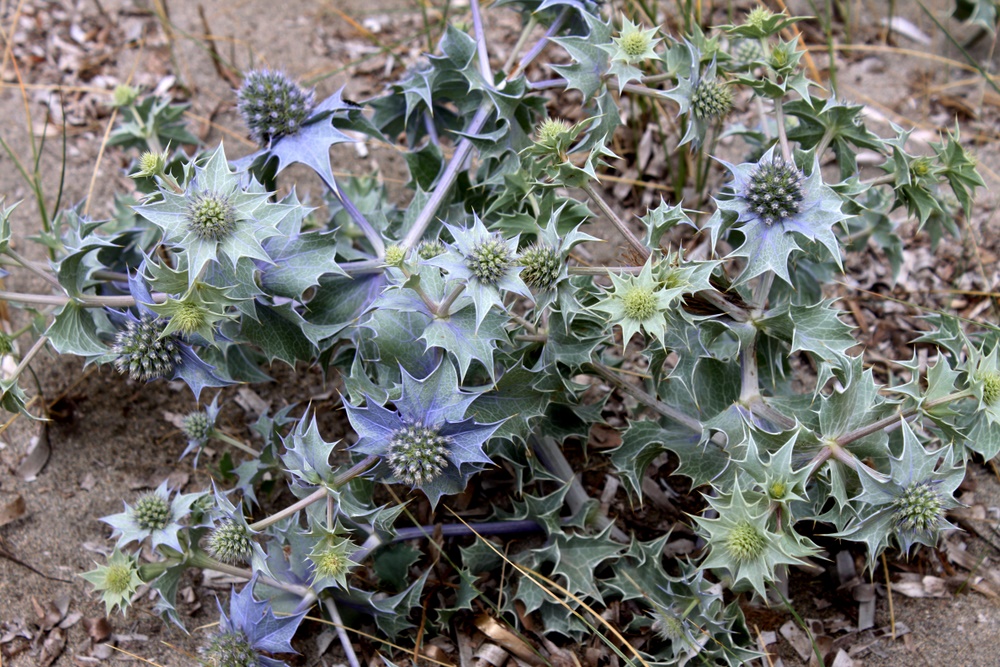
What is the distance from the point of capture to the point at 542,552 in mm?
2488

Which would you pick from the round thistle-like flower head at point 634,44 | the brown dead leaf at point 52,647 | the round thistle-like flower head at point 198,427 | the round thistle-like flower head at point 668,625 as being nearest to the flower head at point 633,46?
the round thistle-like flower head at point 634,44

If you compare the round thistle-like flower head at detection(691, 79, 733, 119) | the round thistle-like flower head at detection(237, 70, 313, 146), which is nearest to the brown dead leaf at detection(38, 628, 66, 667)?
the round thistle-like flower head at detection(237, 70, 313, 146)

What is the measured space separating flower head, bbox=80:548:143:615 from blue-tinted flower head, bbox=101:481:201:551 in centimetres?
6

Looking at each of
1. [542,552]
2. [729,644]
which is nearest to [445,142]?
[542,552]

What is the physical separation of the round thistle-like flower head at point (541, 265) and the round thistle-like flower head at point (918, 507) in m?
1.08

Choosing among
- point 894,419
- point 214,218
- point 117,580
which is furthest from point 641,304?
point 117,580

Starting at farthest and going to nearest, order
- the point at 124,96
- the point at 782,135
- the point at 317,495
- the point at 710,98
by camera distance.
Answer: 1. the point at 124,96
2. the point at 710,98
3. the point at 782,135
4. the point at 317,495

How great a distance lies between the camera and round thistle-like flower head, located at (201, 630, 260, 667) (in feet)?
7.37

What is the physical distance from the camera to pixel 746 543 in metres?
1.96

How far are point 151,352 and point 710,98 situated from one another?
1.92 metres

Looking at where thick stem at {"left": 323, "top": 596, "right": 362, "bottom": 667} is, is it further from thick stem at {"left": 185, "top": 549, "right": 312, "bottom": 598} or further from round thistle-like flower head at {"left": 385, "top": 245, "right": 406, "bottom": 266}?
round thistle-like flower head at {"left": 385, "top": 245, "right": 406, "bottom": 266}

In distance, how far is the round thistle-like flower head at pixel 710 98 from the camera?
2.57 m

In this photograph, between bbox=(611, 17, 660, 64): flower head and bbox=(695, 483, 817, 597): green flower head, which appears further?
bbox=(611, 17, 660, 64): flower head

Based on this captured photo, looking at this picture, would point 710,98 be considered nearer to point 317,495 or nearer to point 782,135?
point 782,135
